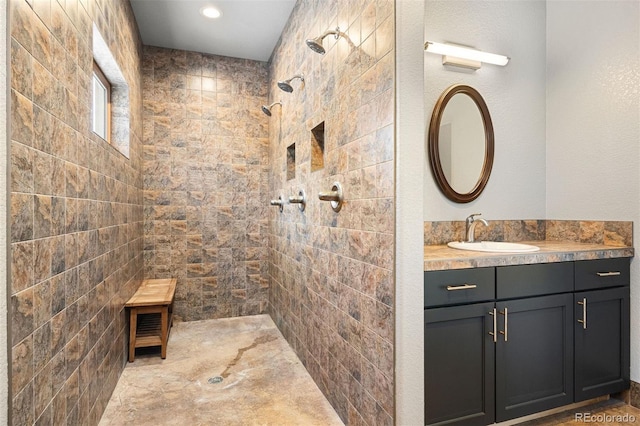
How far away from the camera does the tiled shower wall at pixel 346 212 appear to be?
1.52 meters

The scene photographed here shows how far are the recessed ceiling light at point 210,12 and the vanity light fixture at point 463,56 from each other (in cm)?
184

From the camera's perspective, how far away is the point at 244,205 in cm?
392

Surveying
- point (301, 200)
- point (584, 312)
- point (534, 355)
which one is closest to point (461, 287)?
point (534, 355)

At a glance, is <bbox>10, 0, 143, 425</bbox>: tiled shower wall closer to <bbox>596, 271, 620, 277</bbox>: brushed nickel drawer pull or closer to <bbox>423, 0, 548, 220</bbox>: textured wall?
<bbox>423, 0, 548, 220</bbox>: textured wall

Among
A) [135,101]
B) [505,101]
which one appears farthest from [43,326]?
[505,101]

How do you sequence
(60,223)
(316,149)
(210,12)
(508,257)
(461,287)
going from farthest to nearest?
(210,12), (316,149), (508,257), (461,287), (60,223)

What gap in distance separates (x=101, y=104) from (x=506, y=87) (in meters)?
3.02

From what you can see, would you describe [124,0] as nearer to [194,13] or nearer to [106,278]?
[194,13]

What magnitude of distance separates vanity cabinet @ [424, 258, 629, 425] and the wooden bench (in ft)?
6.95

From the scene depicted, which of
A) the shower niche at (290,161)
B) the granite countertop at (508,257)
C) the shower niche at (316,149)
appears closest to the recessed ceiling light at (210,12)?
the shower niche at (290,161)

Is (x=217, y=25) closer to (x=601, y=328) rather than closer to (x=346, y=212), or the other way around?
Result: (x=346, y=212)

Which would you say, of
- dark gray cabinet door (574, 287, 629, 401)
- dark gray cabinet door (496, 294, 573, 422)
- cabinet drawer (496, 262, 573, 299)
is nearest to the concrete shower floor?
dark gray cabinet door (496, 294, 573, 422)

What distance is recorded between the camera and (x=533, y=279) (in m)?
1.77

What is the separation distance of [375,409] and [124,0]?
323 cm
